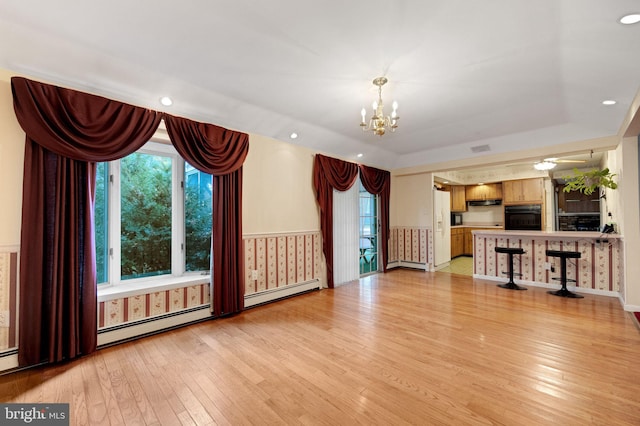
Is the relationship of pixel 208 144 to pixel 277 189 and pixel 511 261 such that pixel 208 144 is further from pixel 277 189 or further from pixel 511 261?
pixel 511 261

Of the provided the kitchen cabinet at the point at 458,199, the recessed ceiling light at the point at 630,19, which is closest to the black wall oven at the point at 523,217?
the kitchen cabinet at the point at 458,199

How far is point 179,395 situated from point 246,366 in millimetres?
549

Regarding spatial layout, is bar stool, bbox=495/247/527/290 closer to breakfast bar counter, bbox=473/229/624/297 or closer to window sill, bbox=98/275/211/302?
breakfast bar counter, bbox=473/229/624/297

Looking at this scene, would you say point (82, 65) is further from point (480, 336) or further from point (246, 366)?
point (480, 336)

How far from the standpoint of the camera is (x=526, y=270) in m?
5.17

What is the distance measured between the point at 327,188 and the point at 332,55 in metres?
2.77

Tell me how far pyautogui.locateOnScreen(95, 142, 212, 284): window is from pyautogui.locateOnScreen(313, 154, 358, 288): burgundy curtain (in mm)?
→ 1936

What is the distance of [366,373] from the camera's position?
2262 millimetres

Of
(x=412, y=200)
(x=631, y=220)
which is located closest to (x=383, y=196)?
(x=412, y=200)

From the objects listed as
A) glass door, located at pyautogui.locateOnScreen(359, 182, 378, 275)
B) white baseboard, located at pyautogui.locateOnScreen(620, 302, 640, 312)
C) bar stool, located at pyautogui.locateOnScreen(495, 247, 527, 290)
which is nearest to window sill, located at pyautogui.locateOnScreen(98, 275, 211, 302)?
glass door, located at pyautogui.locateOnScreen(359, 182, 378, 275)

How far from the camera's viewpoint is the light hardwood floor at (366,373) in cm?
181

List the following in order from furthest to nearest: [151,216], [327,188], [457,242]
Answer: [457,242]
[327,188]
[151,216]

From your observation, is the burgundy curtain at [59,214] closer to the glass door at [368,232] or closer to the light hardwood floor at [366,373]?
the light hardwood floor at [366,373]

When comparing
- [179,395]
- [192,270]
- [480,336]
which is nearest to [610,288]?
[480,336]
